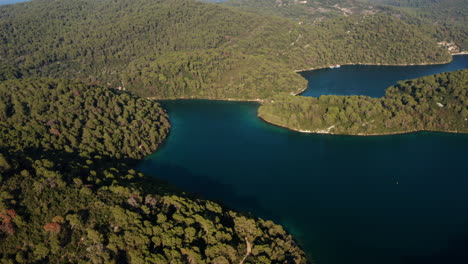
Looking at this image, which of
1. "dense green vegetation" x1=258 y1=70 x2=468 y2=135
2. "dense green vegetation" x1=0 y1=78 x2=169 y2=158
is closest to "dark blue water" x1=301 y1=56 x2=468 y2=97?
"dense green vegetation" x1=258 y1=70 x2=468 y2=135

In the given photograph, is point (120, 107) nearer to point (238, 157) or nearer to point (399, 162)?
point (238, 157)

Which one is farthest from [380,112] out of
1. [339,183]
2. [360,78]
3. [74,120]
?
[74,120]

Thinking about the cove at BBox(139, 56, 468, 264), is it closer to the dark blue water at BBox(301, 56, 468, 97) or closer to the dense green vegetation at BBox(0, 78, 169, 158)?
the dense green vegetation at BBox(0, 78, 169, 158)

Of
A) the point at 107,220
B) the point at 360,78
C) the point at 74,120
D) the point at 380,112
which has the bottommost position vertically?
the point at 360,78

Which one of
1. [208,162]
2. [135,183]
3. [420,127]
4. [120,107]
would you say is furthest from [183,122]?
[420,127]

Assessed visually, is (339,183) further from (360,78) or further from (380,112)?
(360,78)
